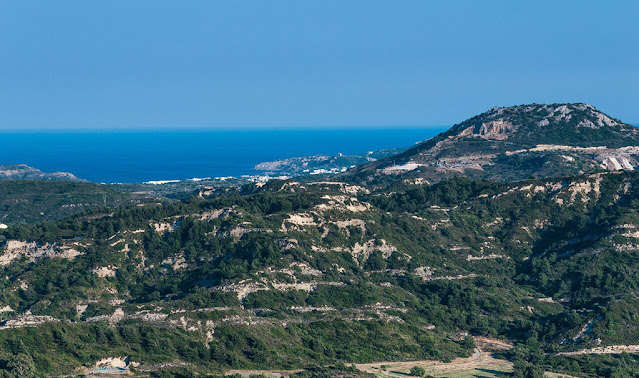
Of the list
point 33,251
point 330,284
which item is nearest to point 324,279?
point 330,284

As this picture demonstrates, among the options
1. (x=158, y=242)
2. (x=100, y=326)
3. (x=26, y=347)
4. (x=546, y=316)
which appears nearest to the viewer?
(x=26, y=347)

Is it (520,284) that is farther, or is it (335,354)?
(520,284)

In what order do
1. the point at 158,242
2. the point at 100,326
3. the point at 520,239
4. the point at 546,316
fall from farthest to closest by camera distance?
the point at 520,239, the point at 158,242, the point at 546,316, the point at 100,326

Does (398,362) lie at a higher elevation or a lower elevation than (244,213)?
lower

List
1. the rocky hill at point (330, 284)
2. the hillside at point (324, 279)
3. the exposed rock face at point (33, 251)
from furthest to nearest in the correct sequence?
1. the exposed rock face at point (33, 251)
2. the hillside at point (324, 279)
3. the rocky hill at point (330, 284)

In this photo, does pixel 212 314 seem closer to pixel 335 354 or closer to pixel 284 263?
pixel 335 354

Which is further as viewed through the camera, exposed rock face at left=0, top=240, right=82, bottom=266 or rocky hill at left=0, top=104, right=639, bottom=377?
exposed rock face at left=0, top=240, right=82, bottom=266

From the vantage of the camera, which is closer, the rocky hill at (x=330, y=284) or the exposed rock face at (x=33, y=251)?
Result: the rocky hill at (x=330, y=284)

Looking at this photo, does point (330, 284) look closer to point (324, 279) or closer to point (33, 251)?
point (324, 279)

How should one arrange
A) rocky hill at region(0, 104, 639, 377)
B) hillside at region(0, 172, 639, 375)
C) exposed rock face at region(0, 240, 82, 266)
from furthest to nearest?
1. exposed rock face at region(0, 240, 82, 266)
2. hillside at region(0, 172, 639, 375)
3. rocky hill at region(0, 104, 639, 377)

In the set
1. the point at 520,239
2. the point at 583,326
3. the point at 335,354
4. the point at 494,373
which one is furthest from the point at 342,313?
the point at 520,239
